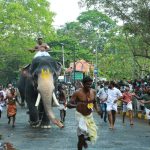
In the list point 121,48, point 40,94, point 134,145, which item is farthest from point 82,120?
point 121,48

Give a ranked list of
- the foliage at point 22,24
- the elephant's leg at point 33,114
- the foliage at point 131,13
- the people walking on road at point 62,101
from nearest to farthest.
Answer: the elephant's leg at point 33,114, the people walking on road at point 62,101, the foliage at point 131,13, the foliage at point 22,24

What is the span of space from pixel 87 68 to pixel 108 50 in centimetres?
735

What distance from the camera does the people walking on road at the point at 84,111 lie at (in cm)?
1195

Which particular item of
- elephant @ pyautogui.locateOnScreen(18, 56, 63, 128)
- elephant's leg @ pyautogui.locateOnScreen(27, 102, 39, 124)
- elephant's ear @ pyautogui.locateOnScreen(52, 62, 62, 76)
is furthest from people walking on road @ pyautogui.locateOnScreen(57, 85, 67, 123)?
elephant's ear @ pyautogui.locateOnScreen(52, 62, 62, 76)

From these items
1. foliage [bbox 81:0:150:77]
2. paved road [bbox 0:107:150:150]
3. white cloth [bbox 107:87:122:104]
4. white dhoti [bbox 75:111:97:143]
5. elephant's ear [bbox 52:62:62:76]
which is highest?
foliage [bbox 81:0:150:77]

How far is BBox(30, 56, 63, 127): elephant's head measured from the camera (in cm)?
1825

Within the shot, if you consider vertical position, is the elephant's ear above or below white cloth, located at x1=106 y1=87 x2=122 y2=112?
above

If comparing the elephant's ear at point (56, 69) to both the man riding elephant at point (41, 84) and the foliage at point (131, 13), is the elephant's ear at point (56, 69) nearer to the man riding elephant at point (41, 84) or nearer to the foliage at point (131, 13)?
the man riding elephant at point (41, 84)

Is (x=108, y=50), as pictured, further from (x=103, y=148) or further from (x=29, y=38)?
(x=103, y=148)

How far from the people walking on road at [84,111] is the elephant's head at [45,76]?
18.0ft

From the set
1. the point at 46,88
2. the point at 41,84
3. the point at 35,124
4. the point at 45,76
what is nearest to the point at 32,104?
the point at 35,124

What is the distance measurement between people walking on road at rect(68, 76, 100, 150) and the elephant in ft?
18.2

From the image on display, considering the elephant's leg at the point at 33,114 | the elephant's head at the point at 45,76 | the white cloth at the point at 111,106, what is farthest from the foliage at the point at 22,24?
the white cloth at the point at 111,106

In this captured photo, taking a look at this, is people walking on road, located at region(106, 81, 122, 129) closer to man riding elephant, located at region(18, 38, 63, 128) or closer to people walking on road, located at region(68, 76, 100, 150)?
man riding elephant, located at region(18, 38, 63, 128)
